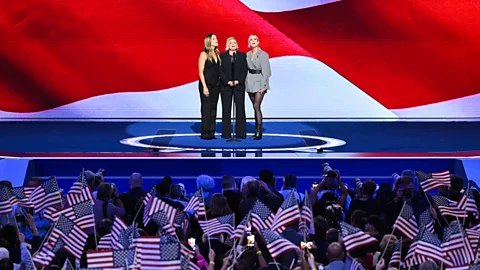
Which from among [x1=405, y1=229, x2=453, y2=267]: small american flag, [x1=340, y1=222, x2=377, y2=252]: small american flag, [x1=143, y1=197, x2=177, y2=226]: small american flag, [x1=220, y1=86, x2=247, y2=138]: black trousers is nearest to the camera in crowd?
[x1=143, y1=197, x2=177, y2=226]: small american flag

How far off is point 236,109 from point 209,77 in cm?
66

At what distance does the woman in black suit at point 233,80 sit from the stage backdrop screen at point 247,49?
3.63 m

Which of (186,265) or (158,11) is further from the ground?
(158,11)

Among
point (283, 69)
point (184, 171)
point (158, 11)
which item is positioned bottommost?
point (184, 171)

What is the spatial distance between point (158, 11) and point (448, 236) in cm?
1151

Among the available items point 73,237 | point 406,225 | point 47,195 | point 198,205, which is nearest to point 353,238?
point 406,225

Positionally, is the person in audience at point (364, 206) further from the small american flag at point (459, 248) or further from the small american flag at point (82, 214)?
the small american flag at point (82, 214)

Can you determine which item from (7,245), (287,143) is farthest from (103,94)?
(7,245)

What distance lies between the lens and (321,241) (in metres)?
6.93

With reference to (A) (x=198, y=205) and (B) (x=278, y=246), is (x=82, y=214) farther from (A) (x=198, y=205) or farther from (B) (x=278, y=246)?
(B) (x=278, y=246)

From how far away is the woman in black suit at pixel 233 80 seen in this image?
1269 cm

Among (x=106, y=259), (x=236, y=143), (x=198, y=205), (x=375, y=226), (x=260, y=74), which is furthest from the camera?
(x=236, y=143)

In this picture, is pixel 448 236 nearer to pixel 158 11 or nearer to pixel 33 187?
pixel 33 187

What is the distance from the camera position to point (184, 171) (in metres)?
11.8
